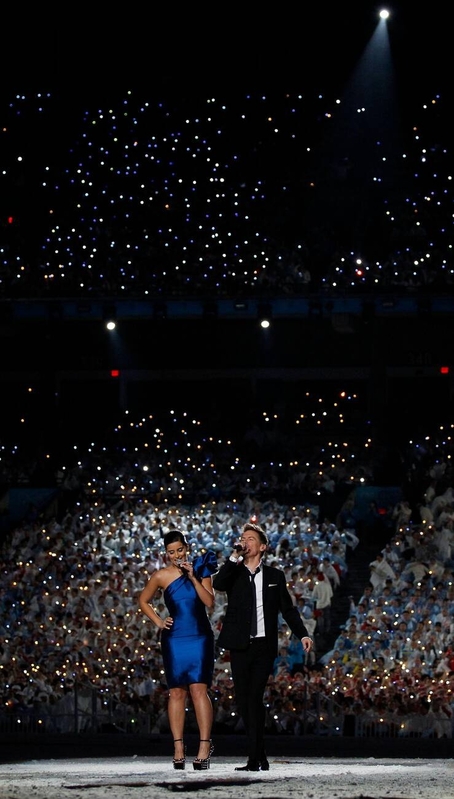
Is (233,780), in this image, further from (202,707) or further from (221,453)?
(221,453)

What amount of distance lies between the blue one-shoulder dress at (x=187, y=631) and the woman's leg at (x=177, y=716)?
3.2 inches

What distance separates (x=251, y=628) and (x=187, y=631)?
454mm

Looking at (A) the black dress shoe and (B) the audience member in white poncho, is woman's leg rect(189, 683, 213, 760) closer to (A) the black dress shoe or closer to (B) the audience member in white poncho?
(A) the black dress shoe

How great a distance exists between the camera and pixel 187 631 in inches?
366

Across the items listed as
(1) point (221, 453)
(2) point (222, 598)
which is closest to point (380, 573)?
(2) point (222, 598)

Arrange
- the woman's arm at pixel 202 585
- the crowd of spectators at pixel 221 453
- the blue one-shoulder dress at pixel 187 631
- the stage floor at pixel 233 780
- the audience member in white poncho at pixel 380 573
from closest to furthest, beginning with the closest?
1. the stage floor at pixel 233 780
2. the woman's arm at pixel 202 585
3. the blue one-shoulder dress at pixel 187 631
4. the crowd of spectators at pixel 221 453
5. the audience member in white poncho at pixel 380 573

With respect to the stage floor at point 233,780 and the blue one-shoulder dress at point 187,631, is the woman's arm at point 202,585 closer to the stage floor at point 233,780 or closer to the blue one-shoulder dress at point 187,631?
the blue one-shoulder dress at point 187,631

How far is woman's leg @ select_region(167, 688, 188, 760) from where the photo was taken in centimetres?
924

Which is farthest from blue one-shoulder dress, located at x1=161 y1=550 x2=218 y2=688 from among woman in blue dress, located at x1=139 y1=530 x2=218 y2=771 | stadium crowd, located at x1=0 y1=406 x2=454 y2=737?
stadium crowd, located at x1=0 y1=406 x2=454 y2=737

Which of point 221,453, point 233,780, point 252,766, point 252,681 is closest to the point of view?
point 233,780

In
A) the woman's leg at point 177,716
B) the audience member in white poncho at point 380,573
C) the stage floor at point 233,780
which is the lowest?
the stage floor at point 233,780

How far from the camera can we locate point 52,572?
21.1m

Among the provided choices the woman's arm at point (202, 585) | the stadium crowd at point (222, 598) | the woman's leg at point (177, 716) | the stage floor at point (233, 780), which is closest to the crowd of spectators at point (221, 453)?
the stadium crowd at point (222, 598)

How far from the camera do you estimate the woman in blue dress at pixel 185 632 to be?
9234 mm
